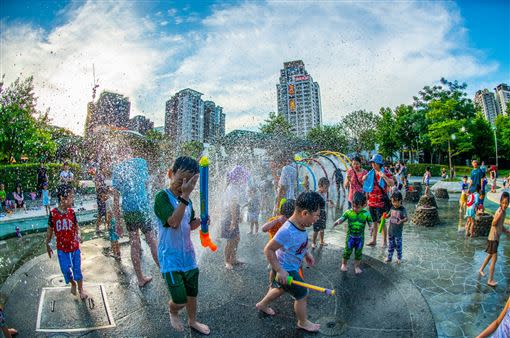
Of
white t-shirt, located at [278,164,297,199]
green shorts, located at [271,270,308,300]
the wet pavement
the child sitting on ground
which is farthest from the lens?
white t-shirt, located at [278,164,297,199]

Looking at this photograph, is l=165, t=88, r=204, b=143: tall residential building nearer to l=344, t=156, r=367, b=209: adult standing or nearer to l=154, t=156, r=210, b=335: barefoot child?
l=344, t=156, r=367, b=209: adult standing

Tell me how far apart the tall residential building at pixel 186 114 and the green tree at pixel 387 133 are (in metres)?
55.8

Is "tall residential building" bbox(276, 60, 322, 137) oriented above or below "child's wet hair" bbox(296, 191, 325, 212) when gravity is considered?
above

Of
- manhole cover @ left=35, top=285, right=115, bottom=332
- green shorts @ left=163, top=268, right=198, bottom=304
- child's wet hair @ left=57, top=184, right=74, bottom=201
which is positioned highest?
child's wet hair @ left=57, top=184, right=74, bottom=201

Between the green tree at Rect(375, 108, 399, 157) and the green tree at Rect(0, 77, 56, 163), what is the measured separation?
42136 mm

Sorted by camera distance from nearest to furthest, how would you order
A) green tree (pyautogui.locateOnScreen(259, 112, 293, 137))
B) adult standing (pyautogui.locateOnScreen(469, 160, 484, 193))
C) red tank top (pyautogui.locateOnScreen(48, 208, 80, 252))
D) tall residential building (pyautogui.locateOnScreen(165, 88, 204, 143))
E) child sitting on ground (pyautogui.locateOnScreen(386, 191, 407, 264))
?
red tank top (pyautogui.locateOnScreen(48, 208, 80, 252)) < child sitting on ground (pyautogui.locateOnScreen(386, 191, 407, 264)) < adult standing (pyautogui.locateOnScreen(469, 160, 484, 193)) < green tree (pyautogui.locateOnScreen(259, 112, 293, 137)) < tall residential building (pyautogui.locateOnScreen(165, 88, 204, 143))

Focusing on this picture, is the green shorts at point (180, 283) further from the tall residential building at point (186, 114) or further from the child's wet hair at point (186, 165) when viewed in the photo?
the tall residential building at point (186, 114)

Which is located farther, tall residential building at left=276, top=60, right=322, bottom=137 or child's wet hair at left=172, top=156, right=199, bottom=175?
tall residential building at left=276, top=60, right=322, bottom=137

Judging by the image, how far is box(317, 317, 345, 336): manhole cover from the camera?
10.6ft

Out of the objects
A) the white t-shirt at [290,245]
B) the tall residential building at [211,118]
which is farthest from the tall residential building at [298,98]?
the white t-shirt at [290,245]

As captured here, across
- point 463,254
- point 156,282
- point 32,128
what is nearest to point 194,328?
point 156,282

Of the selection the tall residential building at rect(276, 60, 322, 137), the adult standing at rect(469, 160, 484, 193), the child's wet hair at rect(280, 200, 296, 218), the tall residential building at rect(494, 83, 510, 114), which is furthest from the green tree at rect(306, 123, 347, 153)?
the tall residential building at rect(494, 83, 510, 114)

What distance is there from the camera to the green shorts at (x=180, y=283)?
2.85 metres

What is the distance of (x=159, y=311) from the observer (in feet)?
12.1
